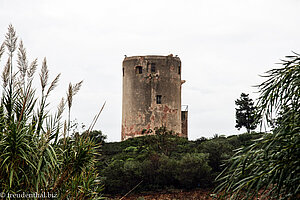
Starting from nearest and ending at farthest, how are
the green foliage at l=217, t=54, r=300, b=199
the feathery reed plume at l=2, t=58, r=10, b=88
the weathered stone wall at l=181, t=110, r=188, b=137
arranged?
the green foliage at l=217, t=54, r=300, b=199 → the feathery reed plume at l=2, t=58, r=10, b=88 → the weathered stone wall at l=181, t=110, r=188, b=137

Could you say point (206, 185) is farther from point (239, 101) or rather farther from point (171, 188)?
point (239, 101)

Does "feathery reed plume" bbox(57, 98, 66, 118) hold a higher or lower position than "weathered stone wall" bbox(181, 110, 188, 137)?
lower

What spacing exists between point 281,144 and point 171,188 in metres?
14.9

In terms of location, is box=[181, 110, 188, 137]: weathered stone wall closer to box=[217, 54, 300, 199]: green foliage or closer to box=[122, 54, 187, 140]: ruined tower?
box=[122, 54, 187, 140]: ruined tower

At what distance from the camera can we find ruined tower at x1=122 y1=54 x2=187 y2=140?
102 ft

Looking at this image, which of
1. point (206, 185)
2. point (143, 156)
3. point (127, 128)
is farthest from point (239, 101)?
point (206, 185)

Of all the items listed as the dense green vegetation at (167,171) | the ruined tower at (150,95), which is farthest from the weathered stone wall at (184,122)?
the dense green vegetation at (167,171)

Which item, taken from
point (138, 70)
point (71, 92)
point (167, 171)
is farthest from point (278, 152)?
point (138, 70)

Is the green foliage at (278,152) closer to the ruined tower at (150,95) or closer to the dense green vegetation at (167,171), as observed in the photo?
the dense green vegetation at (167,171)

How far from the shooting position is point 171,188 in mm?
17938

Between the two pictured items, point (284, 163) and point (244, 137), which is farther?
point (244, 137)

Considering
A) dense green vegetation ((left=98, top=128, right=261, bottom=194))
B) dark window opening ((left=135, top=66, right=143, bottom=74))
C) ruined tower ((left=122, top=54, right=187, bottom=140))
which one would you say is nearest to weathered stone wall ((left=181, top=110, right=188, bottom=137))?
ruined tower ((left=122, top=54, right=187, bottom=140))

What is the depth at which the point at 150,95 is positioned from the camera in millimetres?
31609

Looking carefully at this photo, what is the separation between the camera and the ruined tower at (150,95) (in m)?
31.2
